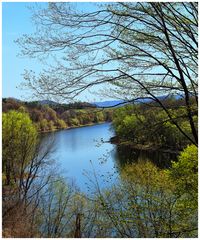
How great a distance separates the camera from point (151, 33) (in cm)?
270

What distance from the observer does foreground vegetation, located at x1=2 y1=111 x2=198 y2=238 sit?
433 cm

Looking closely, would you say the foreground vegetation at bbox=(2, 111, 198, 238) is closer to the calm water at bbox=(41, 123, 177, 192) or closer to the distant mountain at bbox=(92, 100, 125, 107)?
the calm water at bbox=(41, 123, 177, 192)

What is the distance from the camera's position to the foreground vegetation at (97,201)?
433 centimetres

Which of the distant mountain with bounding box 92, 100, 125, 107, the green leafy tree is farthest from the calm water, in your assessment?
the distant mountain with bounding box 92, 100, 125, 107

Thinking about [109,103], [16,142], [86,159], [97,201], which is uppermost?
[109,103]

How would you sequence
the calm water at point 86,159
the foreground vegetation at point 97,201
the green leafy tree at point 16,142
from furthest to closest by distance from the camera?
the green leafy tree at point 16,142 < the calm water at point 86,159 < the foreground vegetation at point 97,201

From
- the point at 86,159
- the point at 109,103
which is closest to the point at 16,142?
the point at 86,159

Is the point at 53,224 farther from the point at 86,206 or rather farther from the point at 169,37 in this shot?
the point at 169,37

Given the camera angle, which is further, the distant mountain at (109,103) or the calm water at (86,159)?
the calm water at (86,159)

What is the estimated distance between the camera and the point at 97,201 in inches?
216

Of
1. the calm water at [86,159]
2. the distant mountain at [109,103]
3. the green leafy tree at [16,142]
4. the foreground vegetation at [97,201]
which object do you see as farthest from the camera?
the green leafy tree at [16,142]

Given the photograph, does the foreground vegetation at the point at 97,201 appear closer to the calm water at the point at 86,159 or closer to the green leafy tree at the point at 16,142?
the green leafy tree at the point at 16,142

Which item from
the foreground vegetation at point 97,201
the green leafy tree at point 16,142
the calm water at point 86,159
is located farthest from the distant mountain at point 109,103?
the green leafy tree at point 16,142

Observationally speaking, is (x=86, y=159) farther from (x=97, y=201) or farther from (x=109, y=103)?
(x=109, y=103)
